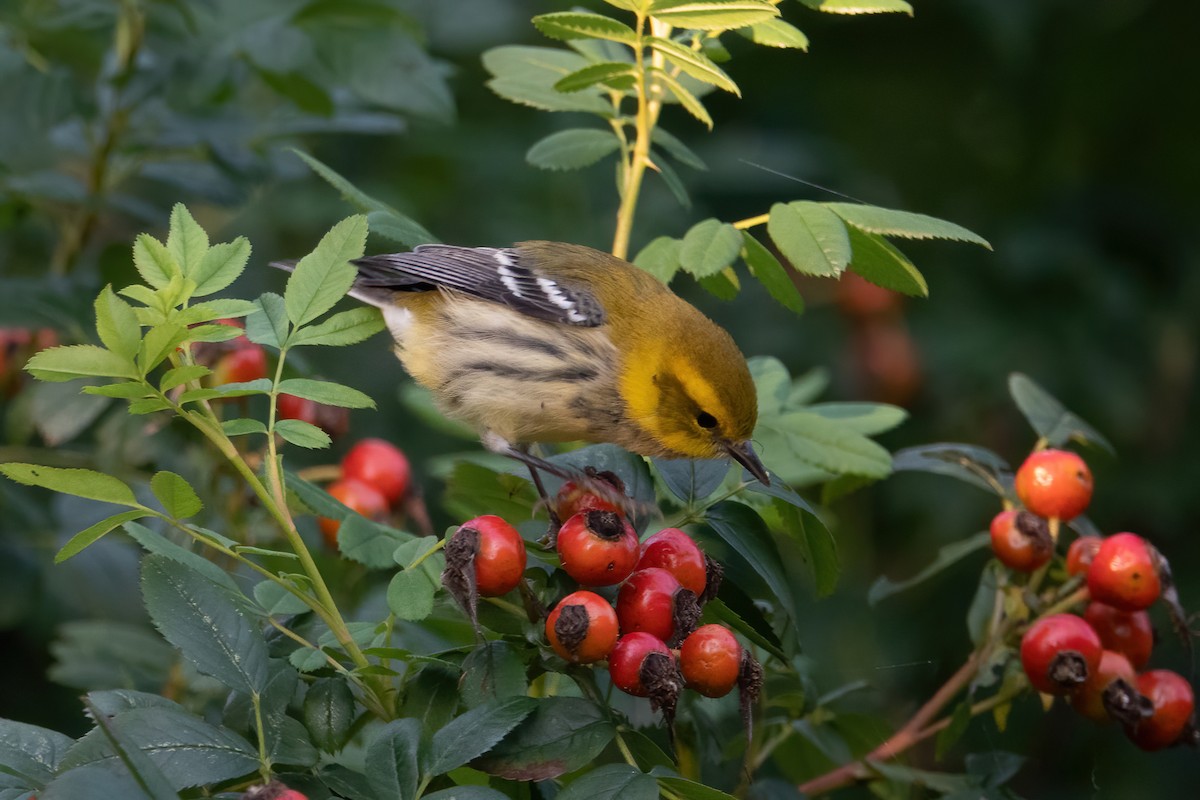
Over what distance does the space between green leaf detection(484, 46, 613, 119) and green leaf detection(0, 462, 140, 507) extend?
1229 millimetres

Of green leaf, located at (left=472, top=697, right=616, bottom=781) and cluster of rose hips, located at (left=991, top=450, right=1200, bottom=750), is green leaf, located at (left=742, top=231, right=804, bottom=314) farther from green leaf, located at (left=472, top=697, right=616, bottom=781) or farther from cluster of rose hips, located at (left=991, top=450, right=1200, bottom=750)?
green leaf, located at (left=472, top=697, right=616, bottom=781)

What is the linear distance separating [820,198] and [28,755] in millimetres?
3589

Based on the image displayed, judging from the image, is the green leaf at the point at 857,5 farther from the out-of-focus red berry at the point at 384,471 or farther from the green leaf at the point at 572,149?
the out-of-focus red berry at the point at 384,471

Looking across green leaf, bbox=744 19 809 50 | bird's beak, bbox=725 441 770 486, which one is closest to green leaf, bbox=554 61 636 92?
green leaf, bbox=744 19 809 50

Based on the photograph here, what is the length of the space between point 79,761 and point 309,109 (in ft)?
7.50

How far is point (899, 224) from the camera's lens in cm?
208

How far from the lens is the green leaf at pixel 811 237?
6.86 feet

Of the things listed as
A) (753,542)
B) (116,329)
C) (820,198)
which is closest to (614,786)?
(753,542)

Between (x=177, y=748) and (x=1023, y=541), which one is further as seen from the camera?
(x=1023, y=541)

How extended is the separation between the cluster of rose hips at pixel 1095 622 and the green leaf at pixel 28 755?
151 cm

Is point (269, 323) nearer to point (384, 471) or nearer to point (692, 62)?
point (692, 62)

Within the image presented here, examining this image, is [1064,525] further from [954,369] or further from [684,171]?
[684,171]

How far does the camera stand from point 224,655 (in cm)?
171

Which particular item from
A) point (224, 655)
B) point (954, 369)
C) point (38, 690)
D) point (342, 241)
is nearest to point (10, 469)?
point (224, 655)
